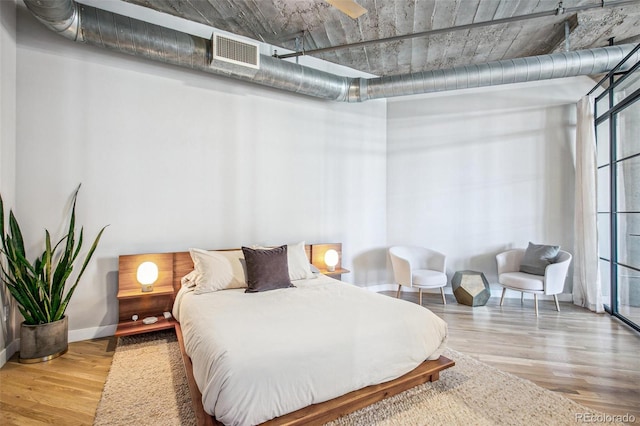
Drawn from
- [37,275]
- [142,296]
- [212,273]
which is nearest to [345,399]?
[212,273]

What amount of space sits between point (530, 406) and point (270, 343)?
180 centimetres

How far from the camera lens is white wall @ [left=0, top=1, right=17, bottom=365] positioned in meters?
2.66

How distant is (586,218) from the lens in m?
4.23

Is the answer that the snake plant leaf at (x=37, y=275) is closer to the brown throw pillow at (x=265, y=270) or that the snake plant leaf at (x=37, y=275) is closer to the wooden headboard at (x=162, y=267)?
the wooden headboard at (x=162, y=267)

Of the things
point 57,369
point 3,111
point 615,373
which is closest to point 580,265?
point 615,373

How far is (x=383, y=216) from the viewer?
532 centimetres

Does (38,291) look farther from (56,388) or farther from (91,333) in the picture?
(56,388)

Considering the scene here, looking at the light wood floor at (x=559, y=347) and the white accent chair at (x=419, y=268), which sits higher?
the white accent chair at (x=419, y=268)

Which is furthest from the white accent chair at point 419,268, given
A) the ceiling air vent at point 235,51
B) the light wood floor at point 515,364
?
the ceiling air vent at point 235,51

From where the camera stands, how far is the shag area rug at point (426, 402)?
196cm

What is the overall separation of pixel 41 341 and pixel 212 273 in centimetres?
148

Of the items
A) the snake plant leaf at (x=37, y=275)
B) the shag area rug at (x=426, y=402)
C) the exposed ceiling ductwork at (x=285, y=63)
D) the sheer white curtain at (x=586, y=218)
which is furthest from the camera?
the sheer white curtain at (x=586, y=218)

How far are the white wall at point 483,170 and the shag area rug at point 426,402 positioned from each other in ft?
9.08

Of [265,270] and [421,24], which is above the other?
[421,24]
